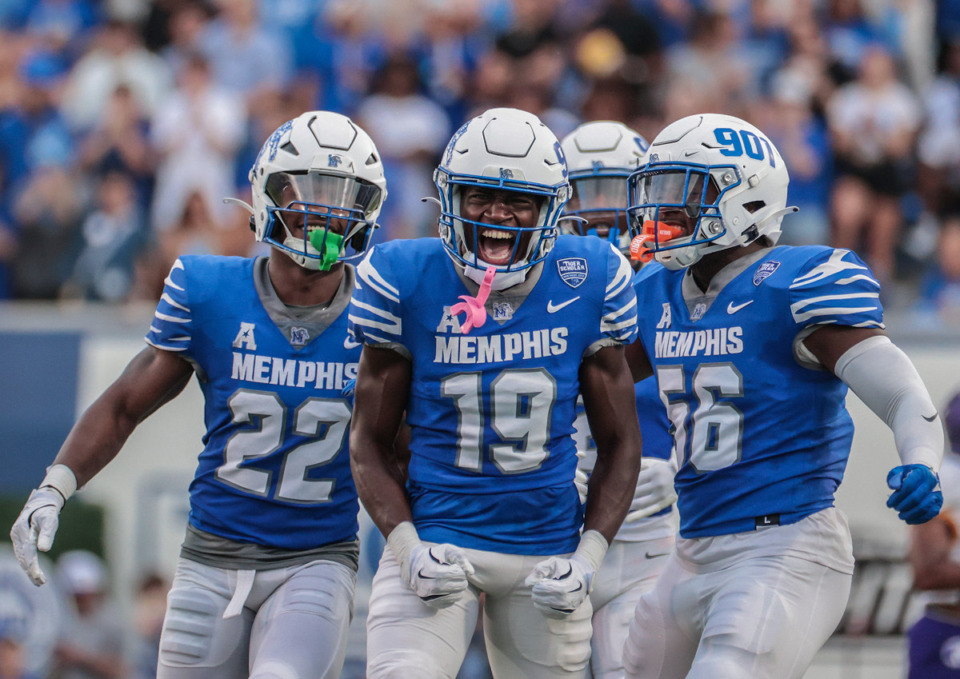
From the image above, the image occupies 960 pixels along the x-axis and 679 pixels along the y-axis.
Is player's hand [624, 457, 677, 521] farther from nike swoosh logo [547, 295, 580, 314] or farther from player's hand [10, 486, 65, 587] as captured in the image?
player's hand [10, 486, 65, 587]

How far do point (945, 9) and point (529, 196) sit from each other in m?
7.60

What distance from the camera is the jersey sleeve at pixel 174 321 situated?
402cm

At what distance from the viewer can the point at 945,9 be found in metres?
10.2

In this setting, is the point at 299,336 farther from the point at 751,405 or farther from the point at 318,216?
the point at 751,405

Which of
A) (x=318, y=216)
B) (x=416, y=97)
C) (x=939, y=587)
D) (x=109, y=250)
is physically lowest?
(x=939, y=587)

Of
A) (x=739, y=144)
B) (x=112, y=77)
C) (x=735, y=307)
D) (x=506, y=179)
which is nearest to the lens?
(x=506, y=179)

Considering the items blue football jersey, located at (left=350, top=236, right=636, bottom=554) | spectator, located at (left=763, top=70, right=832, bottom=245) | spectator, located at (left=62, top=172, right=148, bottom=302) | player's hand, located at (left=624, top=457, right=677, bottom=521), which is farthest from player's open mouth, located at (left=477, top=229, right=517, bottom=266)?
spectator, located at (left=763, top=70, right=832, bottom=245)

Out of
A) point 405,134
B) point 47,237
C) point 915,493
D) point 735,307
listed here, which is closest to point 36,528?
point 735,307

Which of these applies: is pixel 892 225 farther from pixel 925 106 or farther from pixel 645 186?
pixel 645 186

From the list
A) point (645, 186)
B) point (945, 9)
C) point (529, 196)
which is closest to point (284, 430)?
point (529, 196)

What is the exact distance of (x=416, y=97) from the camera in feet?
30.6

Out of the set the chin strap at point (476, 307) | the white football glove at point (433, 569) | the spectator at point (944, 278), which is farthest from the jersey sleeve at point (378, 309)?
the spectator at point (944, 278)

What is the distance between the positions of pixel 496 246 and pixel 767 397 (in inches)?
32.9

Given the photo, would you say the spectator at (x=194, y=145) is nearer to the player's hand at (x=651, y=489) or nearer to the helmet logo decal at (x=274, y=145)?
the helmet logo decal at (x=274, y=145)
